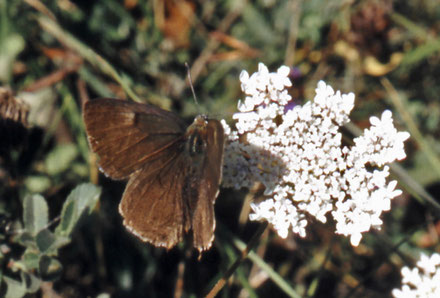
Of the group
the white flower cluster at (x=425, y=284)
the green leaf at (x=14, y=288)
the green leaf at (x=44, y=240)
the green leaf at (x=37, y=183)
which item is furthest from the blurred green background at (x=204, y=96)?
the white flower cluster at (x=425, y=284)

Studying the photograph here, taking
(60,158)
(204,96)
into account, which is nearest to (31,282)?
(60,158)

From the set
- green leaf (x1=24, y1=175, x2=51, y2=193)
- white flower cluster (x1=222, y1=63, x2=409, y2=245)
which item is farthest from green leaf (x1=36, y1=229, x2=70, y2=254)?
green leaf (x1=24, y1=175, x2=51, y2=193)

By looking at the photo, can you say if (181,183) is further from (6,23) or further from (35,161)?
(6,23)

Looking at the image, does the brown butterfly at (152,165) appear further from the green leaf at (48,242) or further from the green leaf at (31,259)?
the green leaf at (31,259)

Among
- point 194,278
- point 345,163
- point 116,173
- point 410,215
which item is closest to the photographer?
point 116,173

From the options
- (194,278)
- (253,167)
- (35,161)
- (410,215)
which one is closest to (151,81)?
(35,161)

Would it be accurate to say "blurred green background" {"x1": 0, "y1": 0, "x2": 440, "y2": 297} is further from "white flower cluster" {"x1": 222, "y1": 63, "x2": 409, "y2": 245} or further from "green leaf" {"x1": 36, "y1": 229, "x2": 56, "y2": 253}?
"white flower cluster" {"x1": 222, "y1": 63, "x2": 409, "y2": 245}

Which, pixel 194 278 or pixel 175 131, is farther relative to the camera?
pixel 194 278
